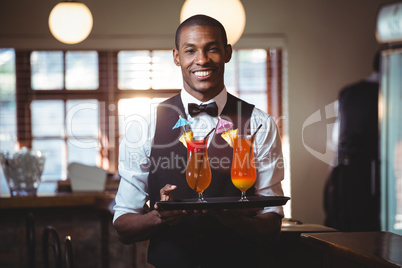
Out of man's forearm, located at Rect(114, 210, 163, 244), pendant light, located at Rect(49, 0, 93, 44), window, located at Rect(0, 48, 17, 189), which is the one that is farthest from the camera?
window, located at Rect(0, 48, 17, 189)

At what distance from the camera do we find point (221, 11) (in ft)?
9.09

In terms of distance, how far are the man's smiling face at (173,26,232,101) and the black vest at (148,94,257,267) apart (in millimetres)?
172

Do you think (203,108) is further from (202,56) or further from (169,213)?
(169,213)

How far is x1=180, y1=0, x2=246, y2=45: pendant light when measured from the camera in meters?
2.72

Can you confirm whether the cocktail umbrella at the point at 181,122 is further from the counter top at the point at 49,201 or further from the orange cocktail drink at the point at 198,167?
the counter top at the point at 49,201

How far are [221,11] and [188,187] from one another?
1.45 metres

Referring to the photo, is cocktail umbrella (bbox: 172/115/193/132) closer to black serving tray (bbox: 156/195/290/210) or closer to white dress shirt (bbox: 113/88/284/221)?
white dress shirt (bbox: 113/88/284/221)

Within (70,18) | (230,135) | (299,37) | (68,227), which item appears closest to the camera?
(230,135)

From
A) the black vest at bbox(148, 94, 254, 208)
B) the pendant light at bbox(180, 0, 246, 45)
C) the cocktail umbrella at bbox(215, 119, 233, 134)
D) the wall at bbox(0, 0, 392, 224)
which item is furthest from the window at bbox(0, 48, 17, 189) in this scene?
the cocktail umbrella at bbox(215, 119, 233, 134)

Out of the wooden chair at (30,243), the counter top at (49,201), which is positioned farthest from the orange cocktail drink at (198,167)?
the counter top at (49,201)

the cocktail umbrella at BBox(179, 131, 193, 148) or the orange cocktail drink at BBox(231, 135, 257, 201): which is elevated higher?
the cocktail umbrella at BBox(179, 131, 193, 148)

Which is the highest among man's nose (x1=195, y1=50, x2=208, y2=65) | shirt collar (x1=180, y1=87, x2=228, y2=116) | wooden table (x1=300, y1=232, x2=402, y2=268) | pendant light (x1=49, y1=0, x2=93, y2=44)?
pendant light (x1=49, y1=0, x2=93, y2=44)

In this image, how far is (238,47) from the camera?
554 cm

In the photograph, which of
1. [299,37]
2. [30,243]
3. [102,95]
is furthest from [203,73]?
[299,37]
